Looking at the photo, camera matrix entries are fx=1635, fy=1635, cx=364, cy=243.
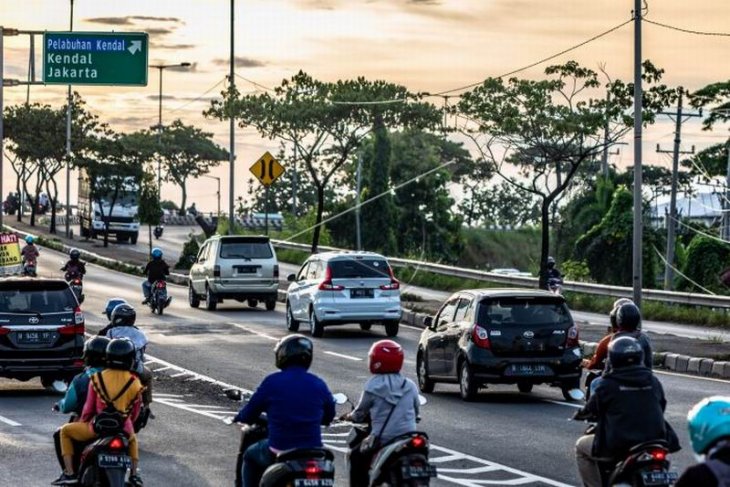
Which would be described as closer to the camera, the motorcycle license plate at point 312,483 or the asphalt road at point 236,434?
the motorcycle license plate at point 312,483

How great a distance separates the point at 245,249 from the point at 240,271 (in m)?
0.71

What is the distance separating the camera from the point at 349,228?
273ft

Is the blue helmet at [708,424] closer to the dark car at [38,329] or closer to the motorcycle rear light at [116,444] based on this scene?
the motorcycle rear light at [116,444]

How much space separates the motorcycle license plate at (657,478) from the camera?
995 centimetres

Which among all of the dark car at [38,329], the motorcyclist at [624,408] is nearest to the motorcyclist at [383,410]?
the motorcyclist at [624,408]

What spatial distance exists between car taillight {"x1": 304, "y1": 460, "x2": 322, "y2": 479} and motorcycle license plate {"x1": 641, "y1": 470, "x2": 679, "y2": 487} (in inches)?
78.2

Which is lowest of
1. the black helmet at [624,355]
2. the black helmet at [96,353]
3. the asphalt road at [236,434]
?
the asphalt road at [236,434]

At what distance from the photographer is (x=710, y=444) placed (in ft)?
23.2

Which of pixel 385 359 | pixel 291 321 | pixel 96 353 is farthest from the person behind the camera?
pixel 291 321

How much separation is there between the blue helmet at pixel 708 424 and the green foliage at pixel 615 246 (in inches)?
2173

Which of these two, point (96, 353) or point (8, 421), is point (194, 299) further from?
point (96, 353)

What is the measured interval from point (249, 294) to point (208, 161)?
9381cm

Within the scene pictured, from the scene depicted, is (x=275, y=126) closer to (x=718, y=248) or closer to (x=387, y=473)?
(x=718, y=248)

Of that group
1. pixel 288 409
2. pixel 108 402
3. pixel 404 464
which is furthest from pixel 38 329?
pixel 404 464
